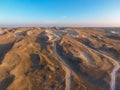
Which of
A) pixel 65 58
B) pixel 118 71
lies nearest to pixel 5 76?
pixel 65 58

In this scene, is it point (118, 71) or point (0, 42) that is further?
point (0, 42)

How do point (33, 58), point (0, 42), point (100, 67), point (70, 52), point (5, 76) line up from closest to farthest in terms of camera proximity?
point (5, 76)
point (100, 67)
point (33, 58)
point (70, 52)
point (0, 42)

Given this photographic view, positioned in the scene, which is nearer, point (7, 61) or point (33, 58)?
point (7, 61)

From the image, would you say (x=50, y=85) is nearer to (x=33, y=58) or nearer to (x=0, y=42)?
(x=33, y=58)

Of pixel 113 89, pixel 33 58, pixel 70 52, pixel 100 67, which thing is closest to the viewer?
pixel 113 89

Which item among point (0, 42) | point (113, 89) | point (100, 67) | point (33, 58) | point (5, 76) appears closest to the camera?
point (113, 89)

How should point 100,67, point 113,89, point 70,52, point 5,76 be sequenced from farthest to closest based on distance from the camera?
point 70,52
point 100,67
point 5,76
point 113,89

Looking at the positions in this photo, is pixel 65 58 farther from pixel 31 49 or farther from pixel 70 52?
pixel 31 49

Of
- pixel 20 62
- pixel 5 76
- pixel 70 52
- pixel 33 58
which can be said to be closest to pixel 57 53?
pixel 70 52

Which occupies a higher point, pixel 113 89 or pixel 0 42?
pixel 113 89
